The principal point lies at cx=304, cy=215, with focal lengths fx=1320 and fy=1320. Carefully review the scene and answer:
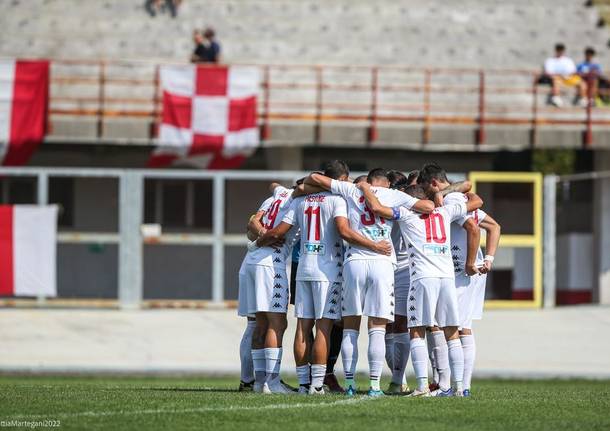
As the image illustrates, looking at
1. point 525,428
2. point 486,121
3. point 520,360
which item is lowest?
point 520,360

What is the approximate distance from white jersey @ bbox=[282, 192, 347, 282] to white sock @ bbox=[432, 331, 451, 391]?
1117mm

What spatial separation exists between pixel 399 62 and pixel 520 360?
10645mm

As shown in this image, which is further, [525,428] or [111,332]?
[111,332]

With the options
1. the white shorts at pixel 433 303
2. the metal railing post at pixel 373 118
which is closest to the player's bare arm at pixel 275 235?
the white shorts at pixel 433 303

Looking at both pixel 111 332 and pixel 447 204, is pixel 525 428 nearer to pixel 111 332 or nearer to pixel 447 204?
pixel 447 204

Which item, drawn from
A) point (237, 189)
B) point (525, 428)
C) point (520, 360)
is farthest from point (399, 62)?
point (525, 428)

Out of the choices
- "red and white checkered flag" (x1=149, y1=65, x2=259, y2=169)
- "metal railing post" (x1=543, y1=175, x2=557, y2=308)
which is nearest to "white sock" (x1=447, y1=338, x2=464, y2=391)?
"metal railing post" (x1=543, y1=175, x2=557, y2=308)

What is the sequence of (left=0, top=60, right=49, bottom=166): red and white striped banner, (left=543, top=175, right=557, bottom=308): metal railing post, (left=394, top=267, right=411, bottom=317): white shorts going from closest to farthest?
1. (left=394, top=267, right=411, bottom=317): white shorts
2. (left=543, top=175, right=557, bottom=308): metal railing post
3. (left=0, top=60, right=49, bottom=166): red and white striped banner

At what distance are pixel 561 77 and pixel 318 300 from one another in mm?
17210

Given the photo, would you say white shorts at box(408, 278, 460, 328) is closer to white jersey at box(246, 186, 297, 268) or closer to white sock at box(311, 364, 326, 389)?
white sock at box(311, 364, 326, 389)

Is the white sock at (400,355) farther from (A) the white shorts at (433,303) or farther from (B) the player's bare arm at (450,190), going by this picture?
(B) the player's bare arm at (450,190)

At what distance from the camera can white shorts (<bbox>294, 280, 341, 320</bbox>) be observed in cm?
1245

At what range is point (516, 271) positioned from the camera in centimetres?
2531

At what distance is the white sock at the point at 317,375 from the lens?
12.4m
